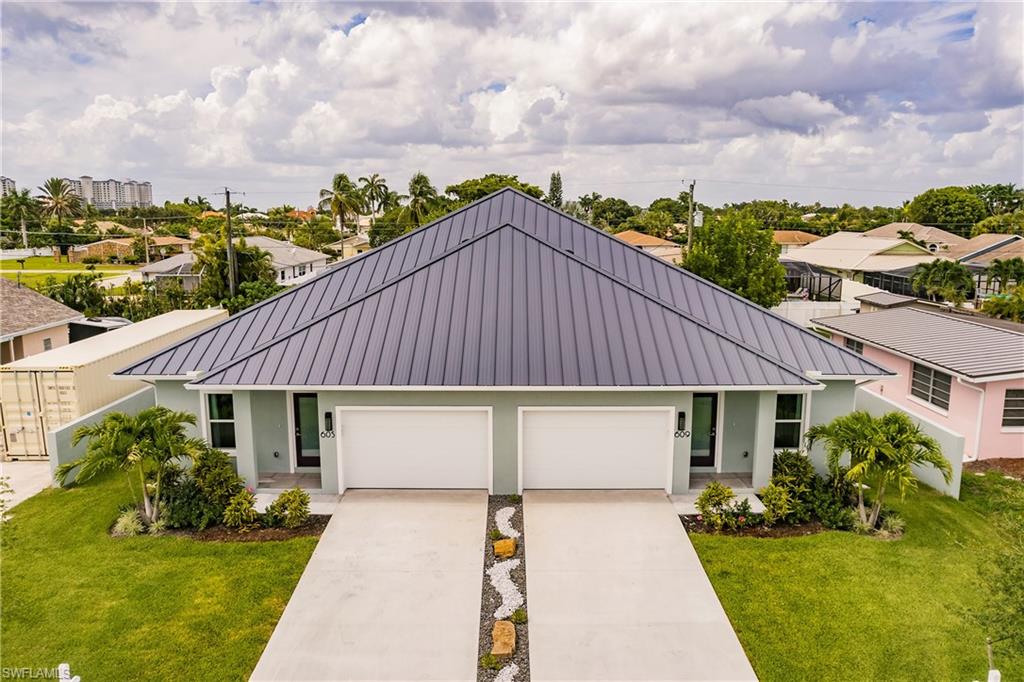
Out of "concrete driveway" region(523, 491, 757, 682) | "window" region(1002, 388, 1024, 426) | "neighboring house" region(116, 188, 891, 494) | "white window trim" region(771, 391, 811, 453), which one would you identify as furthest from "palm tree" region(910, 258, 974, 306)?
"concrete driveway" region(523, 491, 757, 682)

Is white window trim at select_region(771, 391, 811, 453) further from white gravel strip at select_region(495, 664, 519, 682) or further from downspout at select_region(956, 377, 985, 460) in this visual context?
white gravel strip at select_region(495, 664, 519, 682)

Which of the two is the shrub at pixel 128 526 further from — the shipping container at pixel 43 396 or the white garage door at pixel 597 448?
the white garage door at pixel 597 448

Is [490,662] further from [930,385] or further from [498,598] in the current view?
[930,385]

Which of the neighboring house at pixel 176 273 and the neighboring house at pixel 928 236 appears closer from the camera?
the neighboring house at pixel 176 273

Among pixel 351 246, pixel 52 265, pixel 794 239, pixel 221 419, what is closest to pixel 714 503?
pixel 221 419

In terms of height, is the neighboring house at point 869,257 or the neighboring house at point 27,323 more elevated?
the neighboring house at point 869,257

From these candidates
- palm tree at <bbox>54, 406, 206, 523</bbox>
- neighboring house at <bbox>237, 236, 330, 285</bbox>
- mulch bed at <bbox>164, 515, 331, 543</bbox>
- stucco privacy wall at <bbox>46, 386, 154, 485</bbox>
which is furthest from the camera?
neighboring house at <bbox>237, 236, 330, 285</bbox>

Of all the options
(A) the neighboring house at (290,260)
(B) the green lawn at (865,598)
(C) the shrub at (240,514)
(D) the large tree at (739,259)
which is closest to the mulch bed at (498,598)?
(B) the green lawn at (865,598)
